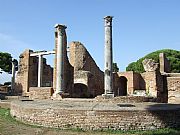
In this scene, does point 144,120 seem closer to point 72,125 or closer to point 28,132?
point 72,125

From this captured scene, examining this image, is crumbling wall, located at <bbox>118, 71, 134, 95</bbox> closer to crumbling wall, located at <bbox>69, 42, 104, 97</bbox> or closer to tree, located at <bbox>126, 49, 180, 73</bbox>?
crumbling wall, located at <bbox>69, 42, 104, 97</bbox>

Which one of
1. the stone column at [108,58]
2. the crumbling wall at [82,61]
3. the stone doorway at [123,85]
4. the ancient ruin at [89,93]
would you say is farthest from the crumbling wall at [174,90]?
the stone doorway at [123,85]

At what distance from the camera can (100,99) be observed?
569 inches

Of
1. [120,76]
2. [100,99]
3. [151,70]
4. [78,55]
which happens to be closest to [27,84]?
[78,55]

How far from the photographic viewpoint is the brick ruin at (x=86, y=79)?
20017mm

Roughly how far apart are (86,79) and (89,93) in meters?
1.54

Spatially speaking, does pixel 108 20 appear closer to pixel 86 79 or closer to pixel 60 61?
pixel 60 61

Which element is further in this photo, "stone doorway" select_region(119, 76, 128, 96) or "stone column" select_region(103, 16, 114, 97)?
"stone doorway" select_region(119, 76, 128, 96)

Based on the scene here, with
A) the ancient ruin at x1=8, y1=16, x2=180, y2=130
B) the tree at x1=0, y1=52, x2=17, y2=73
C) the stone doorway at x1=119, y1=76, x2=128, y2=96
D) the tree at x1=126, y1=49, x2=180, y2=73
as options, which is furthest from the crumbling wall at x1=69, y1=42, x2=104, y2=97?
the tree at x1=0, y1=52, x2=17, y2=73

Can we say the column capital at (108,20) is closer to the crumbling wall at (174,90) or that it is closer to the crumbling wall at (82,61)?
the crumbling wall at (174,90)

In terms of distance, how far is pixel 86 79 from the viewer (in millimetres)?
26828

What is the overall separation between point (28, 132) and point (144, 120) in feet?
14.6

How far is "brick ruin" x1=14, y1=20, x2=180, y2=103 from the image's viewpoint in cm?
2002

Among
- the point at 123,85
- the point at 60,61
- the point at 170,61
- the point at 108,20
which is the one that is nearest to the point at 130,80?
the point at 123,85
